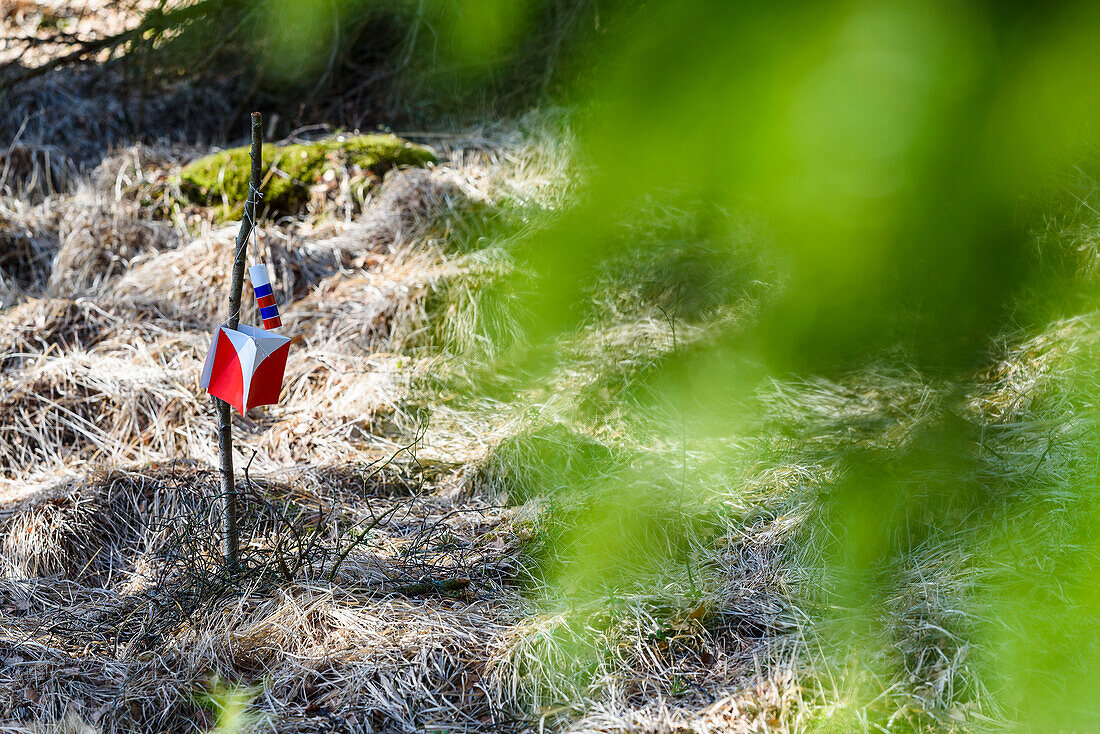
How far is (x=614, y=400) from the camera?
3080 millimetres

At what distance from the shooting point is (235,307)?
2051 millimetres

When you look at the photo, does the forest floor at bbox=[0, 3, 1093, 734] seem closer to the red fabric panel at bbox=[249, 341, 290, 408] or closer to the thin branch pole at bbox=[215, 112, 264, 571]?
the thin branch pole at bbox=[215, 112, 264, 571]

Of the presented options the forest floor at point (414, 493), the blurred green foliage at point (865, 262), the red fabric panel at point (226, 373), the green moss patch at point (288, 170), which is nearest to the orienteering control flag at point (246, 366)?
the red fabric panel at point (226, 373)

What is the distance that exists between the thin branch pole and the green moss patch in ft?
7.14

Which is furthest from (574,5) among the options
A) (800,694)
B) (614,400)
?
(800,694)

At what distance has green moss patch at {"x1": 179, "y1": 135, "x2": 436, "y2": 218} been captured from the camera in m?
4.23

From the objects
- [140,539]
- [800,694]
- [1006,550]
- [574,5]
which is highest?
[574,5]

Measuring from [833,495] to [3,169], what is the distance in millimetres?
4751

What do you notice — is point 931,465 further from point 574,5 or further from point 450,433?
point 574,5

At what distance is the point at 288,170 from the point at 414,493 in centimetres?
225

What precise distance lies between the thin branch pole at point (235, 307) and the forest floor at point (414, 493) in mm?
97

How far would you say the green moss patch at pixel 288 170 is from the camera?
4234 mm

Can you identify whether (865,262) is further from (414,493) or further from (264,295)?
(414,493)

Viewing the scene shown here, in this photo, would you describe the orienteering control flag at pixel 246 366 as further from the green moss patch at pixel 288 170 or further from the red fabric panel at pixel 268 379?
the green moss patch at pixel 288 170
